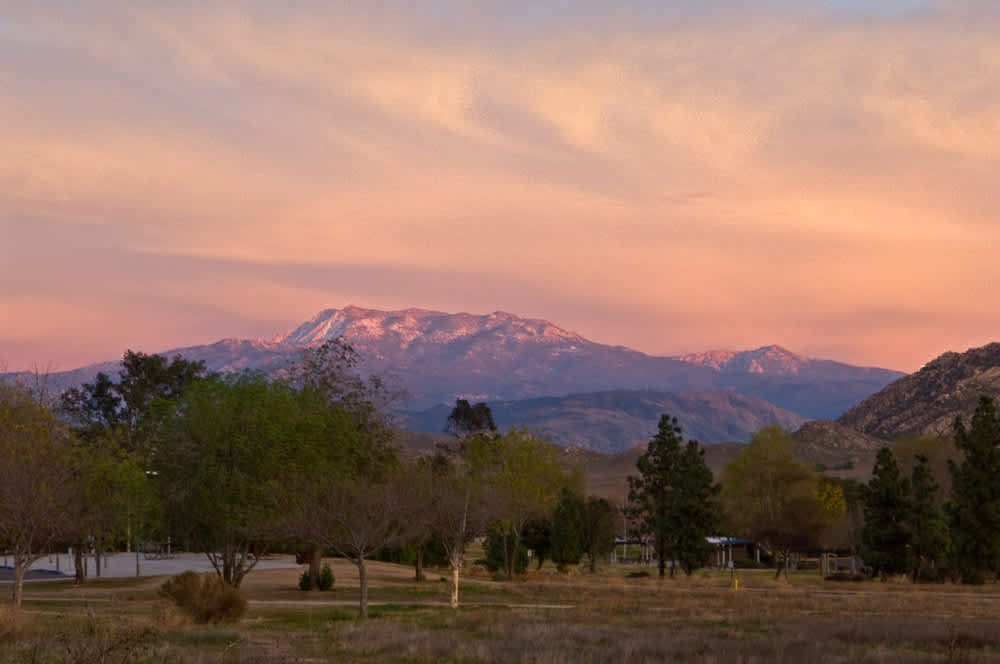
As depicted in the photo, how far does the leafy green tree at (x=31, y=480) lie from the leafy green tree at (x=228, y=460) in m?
5.00

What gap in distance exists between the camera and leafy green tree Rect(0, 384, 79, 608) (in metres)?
42.8

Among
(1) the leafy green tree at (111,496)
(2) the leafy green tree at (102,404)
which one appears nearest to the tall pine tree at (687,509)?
(1) the leafy green tree at (111,496)

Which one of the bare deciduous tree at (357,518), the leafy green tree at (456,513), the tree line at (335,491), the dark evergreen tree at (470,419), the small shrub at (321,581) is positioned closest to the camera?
the bare deciduous tree at (357,518)

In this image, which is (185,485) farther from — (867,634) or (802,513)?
(802,513)

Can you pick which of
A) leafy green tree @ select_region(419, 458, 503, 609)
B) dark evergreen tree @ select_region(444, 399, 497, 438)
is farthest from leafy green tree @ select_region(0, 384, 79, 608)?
dark evergreen tree @ select_region(444, 399, 497, 438)

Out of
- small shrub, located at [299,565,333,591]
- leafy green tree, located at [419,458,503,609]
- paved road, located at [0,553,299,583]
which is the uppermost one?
leafy green tree, located at [419,458,503,609]

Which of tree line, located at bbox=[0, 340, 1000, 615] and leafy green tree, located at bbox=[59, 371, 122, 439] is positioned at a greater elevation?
leafy green tree, located at bbox=[59, 371, 122, 439]

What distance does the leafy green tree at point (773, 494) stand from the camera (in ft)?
291

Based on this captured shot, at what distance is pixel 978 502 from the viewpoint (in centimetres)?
6800

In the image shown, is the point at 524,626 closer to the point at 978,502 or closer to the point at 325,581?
the point at 325,581

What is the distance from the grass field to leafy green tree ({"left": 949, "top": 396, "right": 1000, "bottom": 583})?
15.4 feet

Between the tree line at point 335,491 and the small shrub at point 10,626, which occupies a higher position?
the tree line at point 335,491

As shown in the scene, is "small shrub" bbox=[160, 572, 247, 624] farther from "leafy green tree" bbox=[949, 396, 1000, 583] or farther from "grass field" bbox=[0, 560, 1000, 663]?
"leafy green tree" bbox=[949, 396, 1000, 583]

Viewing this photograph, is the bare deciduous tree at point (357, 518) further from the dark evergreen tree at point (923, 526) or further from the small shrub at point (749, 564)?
the small shrub at point (749, 564)
